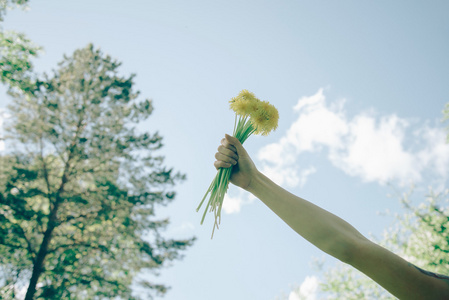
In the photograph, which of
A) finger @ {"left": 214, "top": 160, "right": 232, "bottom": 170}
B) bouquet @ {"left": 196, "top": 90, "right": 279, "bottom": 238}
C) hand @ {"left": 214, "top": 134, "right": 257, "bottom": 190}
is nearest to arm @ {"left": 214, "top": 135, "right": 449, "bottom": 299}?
hand @ {"left": 214, "top": 134, "right": 257, "bottom": 190}

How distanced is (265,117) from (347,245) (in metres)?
1.40

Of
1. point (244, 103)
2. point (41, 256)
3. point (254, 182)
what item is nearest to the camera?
point (254, 182)

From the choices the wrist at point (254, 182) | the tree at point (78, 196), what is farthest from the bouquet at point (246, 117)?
the tree at point (78, 196)

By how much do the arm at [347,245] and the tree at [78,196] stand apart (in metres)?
9.42

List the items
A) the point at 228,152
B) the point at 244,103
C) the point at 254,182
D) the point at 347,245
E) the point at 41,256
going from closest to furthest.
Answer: the point at 347,245 → the point at 254,182 → the point at 228,152 → the point at 244,103 → the point at 41,256

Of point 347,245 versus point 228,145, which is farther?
point 228,145

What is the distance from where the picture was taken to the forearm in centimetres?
144

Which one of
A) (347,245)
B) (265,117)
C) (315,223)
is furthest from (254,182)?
(265,117)

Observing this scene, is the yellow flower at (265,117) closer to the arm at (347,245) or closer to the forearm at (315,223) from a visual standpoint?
the arm at (347,245)

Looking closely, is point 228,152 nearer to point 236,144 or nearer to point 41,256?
point 236,144

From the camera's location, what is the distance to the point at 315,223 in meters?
1.52

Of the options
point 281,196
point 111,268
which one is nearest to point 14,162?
point 111,268

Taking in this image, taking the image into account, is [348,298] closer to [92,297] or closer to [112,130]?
[92,297]

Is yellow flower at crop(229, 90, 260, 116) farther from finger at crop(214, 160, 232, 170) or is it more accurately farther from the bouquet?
finger at crop(214, 160, 232, 170)
